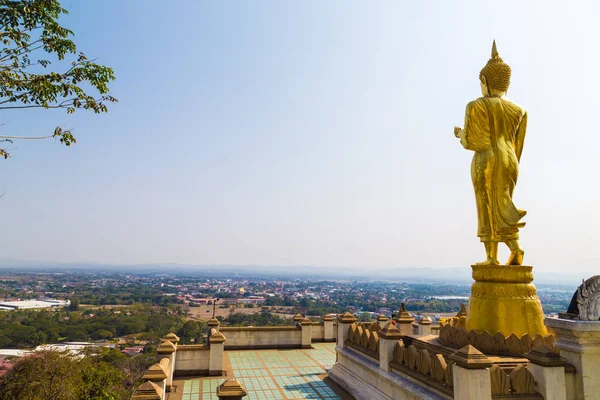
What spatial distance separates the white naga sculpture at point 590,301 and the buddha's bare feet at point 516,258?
10.5ft

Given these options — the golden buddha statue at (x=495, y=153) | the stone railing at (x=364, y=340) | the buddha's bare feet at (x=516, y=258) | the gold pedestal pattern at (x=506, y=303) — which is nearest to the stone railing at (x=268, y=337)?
the stone railing at (x=364, y=340)

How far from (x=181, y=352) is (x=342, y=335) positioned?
5.04 metres

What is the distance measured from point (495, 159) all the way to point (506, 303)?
382cm

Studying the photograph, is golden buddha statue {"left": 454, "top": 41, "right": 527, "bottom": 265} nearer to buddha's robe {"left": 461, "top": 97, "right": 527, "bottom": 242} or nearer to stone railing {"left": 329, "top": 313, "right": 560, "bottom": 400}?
buddha's robe {"left": 461, "top": 97, "right": 527, "bottom": 242}

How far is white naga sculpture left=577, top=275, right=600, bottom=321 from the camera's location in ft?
24.0

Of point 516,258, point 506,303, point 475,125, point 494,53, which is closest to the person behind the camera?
point 506,303

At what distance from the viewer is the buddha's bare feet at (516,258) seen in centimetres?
1066

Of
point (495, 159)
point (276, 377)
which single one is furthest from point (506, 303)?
point (276, 377)

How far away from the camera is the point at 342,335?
13.1 m

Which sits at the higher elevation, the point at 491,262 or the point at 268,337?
the point at 491,262

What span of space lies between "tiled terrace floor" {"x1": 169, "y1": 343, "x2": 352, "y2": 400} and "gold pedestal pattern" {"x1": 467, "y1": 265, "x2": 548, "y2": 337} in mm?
4123

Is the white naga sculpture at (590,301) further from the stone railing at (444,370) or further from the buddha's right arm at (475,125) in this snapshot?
the buddha's right arm at (475,125)

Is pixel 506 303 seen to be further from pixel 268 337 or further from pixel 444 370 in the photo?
pixel 268 337

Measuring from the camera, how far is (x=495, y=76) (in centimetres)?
1195
